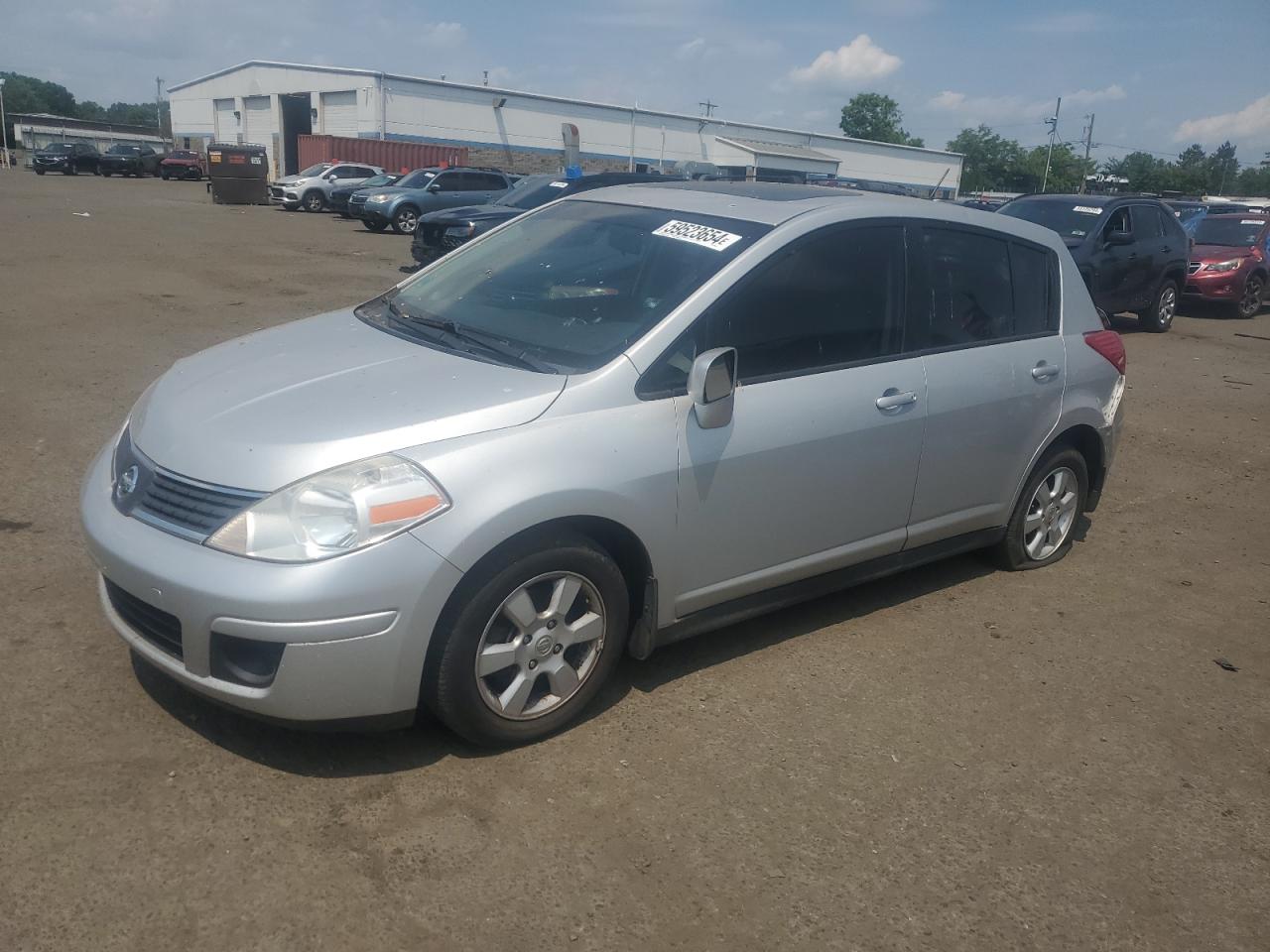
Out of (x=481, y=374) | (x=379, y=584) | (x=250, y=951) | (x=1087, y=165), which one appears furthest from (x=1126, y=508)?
(x=1087, y=165)

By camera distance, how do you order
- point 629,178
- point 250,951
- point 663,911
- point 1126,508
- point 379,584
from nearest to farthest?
point 250,951 → point 663,911 → point 379,584 → point 1126,508 → point 629,178

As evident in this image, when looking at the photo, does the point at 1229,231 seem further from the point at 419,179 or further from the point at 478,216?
the point at 419,179

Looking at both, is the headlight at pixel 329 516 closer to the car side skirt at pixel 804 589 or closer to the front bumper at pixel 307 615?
the front bumper at pixel 307 615

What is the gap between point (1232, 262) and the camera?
54.5 feet

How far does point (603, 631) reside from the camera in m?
3.51

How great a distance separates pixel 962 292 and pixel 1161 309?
38.6 feet

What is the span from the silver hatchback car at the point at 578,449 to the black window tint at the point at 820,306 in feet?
0.04

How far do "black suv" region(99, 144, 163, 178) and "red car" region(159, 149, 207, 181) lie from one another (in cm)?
86

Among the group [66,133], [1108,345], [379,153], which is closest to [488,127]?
[379,153]

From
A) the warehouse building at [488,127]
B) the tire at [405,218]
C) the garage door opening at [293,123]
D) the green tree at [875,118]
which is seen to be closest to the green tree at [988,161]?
the green tree at [875,118]

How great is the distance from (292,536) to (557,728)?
1135 mm

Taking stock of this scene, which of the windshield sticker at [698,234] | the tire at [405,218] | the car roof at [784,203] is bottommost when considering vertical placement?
the tire at [405,218]

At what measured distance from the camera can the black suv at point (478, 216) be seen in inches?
609

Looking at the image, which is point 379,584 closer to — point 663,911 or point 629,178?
point 663,911
